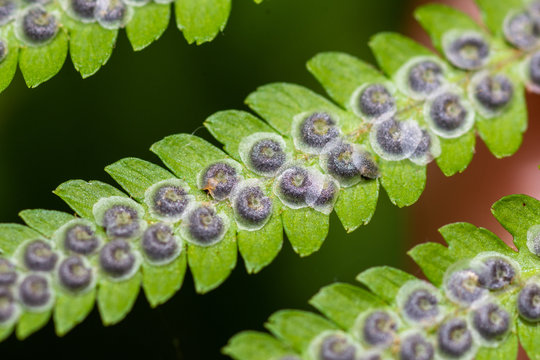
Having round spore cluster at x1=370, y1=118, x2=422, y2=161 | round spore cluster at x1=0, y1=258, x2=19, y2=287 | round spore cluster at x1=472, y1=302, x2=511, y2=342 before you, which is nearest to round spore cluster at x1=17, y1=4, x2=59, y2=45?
round spore cluster at x1=0, y1=258, x2=19, y2=287

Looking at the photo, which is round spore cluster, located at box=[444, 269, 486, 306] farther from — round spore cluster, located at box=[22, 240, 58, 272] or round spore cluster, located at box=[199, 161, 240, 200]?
round spore cluster, located at box=[22, 240, 58, 272]

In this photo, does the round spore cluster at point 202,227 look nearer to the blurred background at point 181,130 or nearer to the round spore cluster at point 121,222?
the round spore cluster at point 121,222

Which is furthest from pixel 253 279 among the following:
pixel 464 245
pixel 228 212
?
pixel 464 245

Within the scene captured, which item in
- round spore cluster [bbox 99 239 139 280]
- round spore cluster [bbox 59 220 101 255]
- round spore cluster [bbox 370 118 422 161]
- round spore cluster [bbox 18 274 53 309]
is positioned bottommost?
round spore cluster [bbox 370 118 422 161]

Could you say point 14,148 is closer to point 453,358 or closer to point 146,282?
point 146,282

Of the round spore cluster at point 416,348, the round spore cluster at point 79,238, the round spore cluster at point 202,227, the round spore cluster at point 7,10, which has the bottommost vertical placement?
the round spore cluster at point 416,348

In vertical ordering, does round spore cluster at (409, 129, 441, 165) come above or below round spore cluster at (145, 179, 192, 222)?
below

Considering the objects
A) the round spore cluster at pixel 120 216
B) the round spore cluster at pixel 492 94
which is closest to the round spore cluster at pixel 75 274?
the round spore cluster at pixel 120 216
